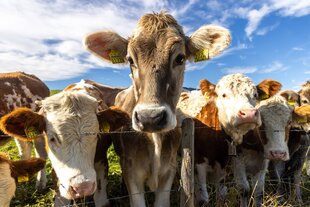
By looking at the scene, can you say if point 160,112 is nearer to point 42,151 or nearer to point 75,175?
point 75,175

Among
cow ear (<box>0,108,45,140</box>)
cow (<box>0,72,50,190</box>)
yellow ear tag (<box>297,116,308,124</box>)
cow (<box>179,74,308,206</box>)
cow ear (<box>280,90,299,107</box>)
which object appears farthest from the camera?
cow ear (<box>280,90,299,107</box>)

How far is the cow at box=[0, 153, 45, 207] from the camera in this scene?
3449 mm

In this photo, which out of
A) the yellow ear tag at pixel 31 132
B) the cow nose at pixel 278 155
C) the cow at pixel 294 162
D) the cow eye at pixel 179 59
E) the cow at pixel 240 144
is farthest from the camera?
the cow at pixel 294 162

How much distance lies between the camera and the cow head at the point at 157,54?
368 centimetres

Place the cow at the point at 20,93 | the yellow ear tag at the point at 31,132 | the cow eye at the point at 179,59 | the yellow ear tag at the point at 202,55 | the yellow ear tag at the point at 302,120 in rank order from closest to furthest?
the yellow ear tag at the point at 31,132 < the cow eye at the point at 179,59 < the yellow ear tag at the point at 202,55 < the yellow ear tag at the point at 302,120 < the cow at the point at 20,93

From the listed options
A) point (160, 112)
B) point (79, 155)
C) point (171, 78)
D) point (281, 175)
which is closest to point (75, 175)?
point (79, 155)

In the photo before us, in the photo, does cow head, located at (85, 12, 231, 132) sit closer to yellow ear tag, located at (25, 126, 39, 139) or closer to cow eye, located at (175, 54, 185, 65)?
cow eye, located at (175, 54, 185, 65)

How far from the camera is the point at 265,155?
5.33m

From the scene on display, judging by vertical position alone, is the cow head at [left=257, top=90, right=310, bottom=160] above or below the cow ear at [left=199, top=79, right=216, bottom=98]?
below

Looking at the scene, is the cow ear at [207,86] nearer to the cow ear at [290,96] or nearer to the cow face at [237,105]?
the cow face at [237,105]

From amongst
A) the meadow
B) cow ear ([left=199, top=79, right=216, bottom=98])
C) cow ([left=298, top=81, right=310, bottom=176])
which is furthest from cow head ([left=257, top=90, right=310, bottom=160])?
cow ([left=298, top=81, right=310, bottom=176])

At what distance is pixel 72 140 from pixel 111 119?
0.64 metres

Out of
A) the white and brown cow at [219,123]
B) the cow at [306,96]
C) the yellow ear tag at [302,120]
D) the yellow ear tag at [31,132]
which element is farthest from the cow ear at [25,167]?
the cow at [306,96]

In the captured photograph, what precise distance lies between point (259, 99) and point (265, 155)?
3.38ft
